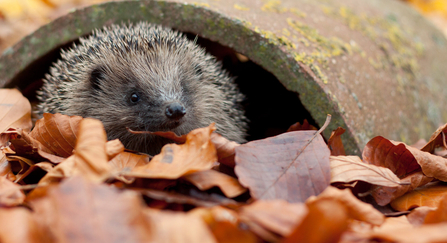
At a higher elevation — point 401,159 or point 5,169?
point 401,159

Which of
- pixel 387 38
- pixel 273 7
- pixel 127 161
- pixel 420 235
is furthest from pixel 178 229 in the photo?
pixel 387 38

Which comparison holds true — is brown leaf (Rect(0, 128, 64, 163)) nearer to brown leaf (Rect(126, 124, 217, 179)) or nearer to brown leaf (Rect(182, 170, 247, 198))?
brown leaf (Rect(126, 124, 217, 179))

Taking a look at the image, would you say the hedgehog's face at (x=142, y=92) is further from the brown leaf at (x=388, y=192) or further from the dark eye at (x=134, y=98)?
the brown leaf at (x=388, y=192)

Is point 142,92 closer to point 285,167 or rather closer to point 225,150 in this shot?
point 225,150

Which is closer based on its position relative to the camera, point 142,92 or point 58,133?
point 58,133

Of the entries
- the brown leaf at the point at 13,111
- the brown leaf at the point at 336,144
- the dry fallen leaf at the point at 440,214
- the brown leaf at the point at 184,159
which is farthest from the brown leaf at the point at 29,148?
the dry fallen leaf at the point at 440,214

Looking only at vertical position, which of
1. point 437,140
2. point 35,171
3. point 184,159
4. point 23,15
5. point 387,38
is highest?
point 387,38
